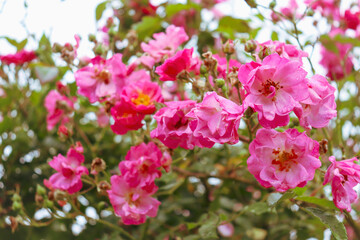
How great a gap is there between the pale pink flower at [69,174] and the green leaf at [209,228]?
0.27 metres

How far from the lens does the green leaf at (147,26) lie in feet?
3.99

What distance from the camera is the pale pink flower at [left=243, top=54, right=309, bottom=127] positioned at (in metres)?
0.59

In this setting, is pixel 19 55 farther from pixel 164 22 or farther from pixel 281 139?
pixel 281 139

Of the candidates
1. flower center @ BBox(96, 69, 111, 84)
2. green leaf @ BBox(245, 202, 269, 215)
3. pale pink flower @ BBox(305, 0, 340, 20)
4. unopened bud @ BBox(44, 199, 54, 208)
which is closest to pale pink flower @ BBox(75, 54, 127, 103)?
flower center @ BBox(96, 69, 111, 84)

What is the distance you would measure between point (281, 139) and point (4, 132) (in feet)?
3.05

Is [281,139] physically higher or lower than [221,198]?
higher

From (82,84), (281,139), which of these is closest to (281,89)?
(281,139)

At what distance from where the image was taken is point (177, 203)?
45.3 inches

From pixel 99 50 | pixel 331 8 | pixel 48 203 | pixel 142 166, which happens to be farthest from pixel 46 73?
pixel 331 8

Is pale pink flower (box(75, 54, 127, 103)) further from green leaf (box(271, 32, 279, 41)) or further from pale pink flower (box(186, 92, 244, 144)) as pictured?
green leaf (box(271, 32, 279, 41))

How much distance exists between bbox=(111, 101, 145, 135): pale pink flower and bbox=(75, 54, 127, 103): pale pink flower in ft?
0.27

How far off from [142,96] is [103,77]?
0.34 feet

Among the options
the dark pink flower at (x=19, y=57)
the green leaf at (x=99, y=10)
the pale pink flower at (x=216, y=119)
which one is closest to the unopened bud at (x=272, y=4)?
the pale pink flower at (x=216, y=119)

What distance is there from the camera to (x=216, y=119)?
1.96ft
